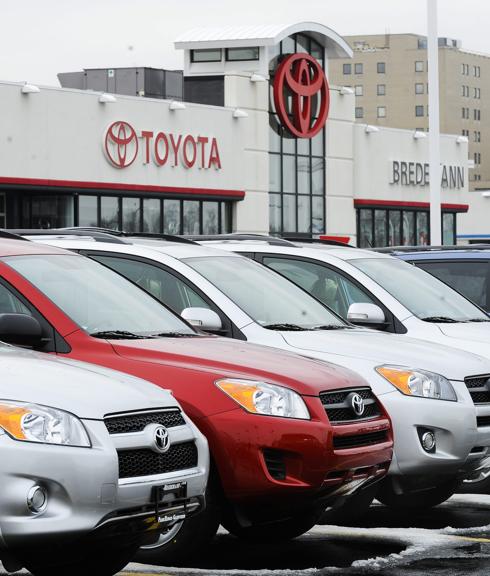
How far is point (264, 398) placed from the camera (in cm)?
730

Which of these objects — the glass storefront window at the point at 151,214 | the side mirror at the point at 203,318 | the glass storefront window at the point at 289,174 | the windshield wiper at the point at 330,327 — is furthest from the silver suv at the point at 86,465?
the glass storefront window at the point at 289,174

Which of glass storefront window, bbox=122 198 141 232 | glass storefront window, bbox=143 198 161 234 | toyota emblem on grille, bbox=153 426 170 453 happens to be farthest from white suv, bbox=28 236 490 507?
glass storefront window, bbox=143 198 161 234

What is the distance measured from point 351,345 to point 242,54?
116 feet

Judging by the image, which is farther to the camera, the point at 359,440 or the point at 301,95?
the point at 301,95

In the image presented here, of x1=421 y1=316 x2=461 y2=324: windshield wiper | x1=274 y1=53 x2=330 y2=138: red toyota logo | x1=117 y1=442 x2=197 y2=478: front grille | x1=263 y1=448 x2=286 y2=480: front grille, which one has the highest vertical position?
x1=274 y1=53 x2=330 y2=138: red toyota logo

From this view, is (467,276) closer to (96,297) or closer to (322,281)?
(322,281)

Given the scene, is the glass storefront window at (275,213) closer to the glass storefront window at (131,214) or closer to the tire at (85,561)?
the glass storefront window at (131,214)

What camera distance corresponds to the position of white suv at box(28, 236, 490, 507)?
8677 millimetres

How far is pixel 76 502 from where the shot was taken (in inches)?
232

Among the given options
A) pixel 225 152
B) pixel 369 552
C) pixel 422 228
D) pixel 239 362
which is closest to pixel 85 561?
pixel 239 362

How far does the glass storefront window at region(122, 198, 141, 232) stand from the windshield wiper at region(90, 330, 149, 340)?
1220 inches

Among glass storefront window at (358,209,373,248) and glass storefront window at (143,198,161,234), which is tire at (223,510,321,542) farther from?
glass storefront window at (358,209,373,248)

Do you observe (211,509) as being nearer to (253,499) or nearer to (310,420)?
(253,499)

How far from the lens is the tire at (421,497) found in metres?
9.46
